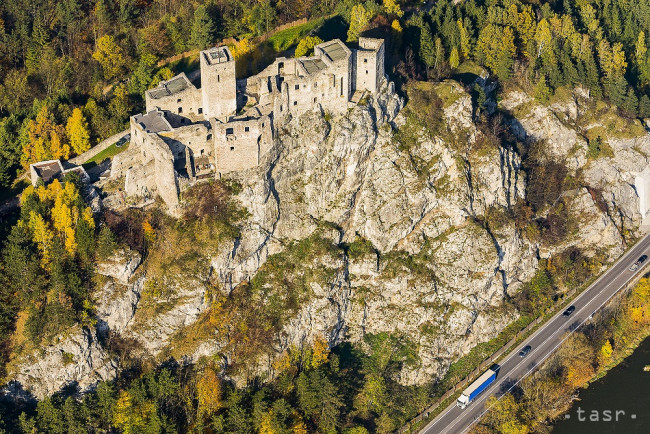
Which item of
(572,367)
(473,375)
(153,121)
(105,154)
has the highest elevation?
(153,121)

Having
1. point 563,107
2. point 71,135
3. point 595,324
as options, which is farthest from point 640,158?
point 71,135

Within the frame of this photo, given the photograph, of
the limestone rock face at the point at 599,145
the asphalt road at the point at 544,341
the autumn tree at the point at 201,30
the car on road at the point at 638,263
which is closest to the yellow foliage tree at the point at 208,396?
the asphalt road at the point at 544,341

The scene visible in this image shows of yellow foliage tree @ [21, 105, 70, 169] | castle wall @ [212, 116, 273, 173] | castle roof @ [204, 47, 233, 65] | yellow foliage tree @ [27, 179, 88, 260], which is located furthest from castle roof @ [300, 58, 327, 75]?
yellow foliage tree @ [27, 179, 88, 260]

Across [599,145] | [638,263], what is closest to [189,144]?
[599,145]

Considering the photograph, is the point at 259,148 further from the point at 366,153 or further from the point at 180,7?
the point at 180,7

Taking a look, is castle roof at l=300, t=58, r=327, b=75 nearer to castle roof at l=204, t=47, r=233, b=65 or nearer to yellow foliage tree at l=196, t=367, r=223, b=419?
castle roof at l=204, t=47, r=233, b=65

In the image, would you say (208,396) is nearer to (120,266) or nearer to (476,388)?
(120,266)
